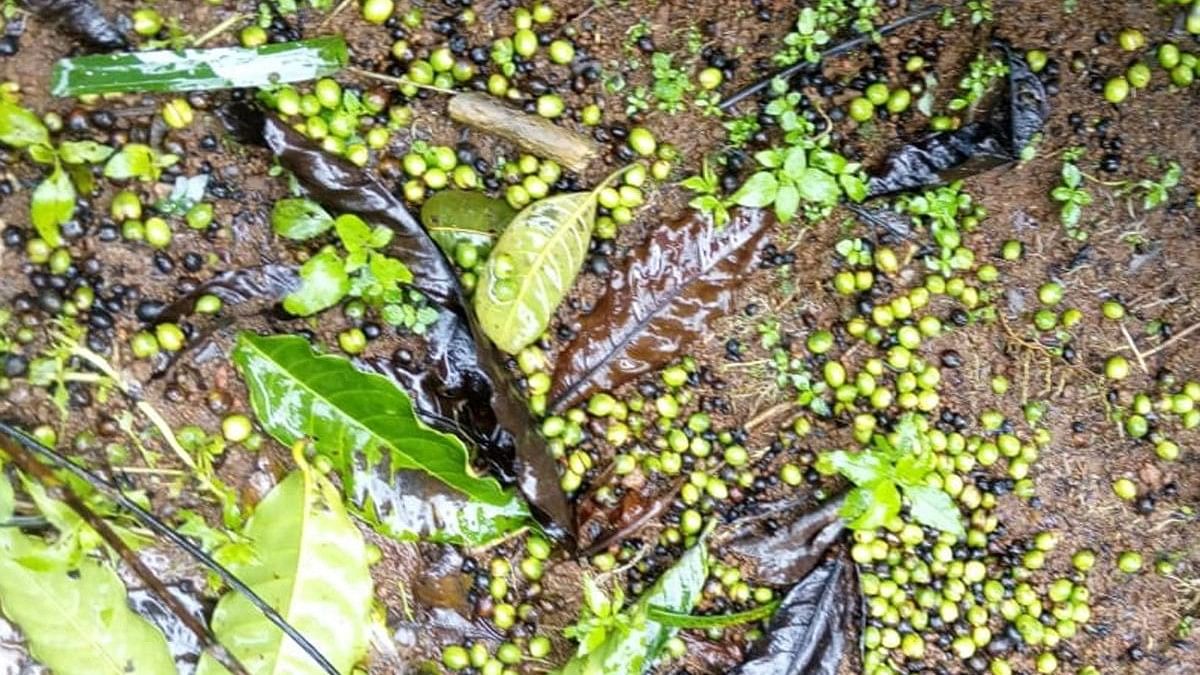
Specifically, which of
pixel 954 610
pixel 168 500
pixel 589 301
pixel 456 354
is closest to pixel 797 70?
pixel 589 301

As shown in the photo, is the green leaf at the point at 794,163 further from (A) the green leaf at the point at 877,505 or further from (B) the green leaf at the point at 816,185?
(A) the green leaf at the point at 877,505

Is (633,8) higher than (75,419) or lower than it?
higher

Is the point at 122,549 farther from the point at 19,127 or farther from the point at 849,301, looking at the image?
the point at 849,301

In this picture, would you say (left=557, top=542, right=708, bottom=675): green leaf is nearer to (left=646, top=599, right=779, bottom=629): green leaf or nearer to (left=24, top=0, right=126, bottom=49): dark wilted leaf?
(left=646, top=599, right=779, bottom=629): green leaf

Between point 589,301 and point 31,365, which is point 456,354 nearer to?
point 589,301

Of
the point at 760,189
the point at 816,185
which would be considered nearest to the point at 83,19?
the point at 760,189

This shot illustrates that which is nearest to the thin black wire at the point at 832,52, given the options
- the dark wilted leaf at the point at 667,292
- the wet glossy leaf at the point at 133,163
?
the dark wilted leaf at the point at 667,292

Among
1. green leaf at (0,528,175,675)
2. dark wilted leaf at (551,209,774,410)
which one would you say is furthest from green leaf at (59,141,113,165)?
dark wilted leaf at (551,209,774,410)

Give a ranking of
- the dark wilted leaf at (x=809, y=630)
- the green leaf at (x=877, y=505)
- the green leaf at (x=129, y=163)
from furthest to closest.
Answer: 1. the dark wilted leaf at (x=809, y=630)
2. the green leaf at (x=877, y=505)
3. the green leaf at (x=129, y=163)
